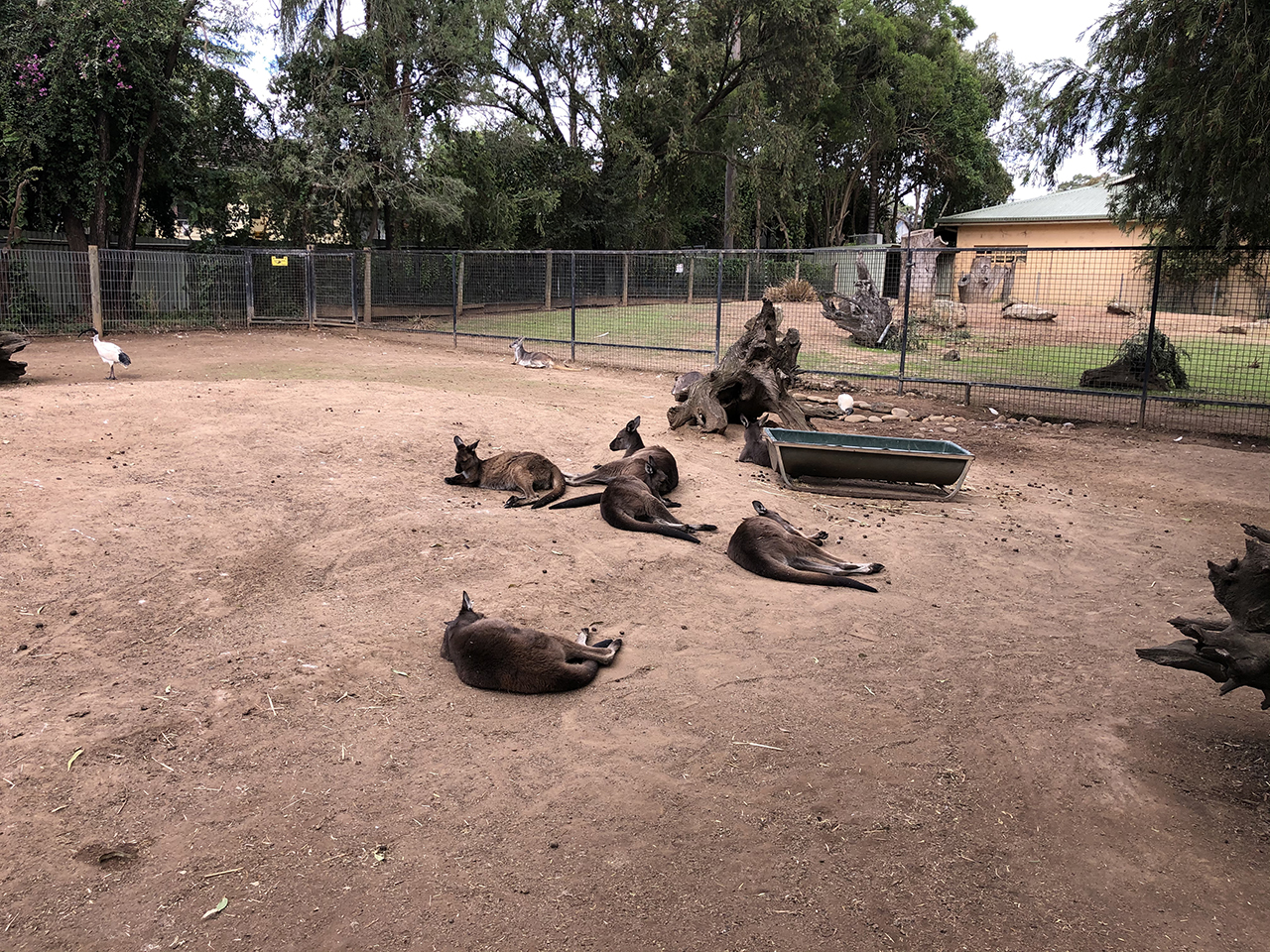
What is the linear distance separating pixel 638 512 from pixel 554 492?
0.87 meters

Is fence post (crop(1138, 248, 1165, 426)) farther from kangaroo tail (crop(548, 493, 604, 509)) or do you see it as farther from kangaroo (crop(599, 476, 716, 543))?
kangaroo tail (crop(548, 493, 604, 509))

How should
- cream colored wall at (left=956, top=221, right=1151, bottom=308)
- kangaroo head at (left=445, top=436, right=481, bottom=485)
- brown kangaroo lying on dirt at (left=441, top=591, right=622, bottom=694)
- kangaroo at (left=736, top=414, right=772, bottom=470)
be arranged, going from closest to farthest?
brown kangaroo lying on dirt at (left=441, top=591, right=622, bottom=694), kangaroo head at (left=445, top=436, right=481, bottom=485), kangaroo at (left=736, top=414, right=772, bottom=470), cream colored wall at (left=956, top=221, right=1151, bottom=308)

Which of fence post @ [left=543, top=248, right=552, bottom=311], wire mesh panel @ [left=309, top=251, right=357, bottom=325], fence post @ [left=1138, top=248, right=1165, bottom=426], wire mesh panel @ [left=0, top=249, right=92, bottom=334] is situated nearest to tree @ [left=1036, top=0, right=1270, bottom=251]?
fence post @ [left=1138, top=248, right=1165, bottom=426]

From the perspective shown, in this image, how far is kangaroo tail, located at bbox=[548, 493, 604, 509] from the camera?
21.6 ft

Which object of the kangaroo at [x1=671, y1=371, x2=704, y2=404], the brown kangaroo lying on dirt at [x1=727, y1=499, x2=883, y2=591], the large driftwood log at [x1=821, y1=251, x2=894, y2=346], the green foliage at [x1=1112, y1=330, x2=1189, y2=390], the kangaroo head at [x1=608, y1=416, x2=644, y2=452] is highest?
the large driftwood log at [x1=821, y1=251, x2=894, y2=346]

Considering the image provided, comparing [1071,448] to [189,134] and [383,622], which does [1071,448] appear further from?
[189,134]

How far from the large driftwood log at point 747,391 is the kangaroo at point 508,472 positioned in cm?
289

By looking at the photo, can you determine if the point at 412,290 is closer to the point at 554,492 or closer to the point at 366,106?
the point at 366,106

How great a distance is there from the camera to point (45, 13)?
16.4 metres

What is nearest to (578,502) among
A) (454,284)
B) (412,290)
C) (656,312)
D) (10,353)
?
(10,353)

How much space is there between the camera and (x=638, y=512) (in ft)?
20.6

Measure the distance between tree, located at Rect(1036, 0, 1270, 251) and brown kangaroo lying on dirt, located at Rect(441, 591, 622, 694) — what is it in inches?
349

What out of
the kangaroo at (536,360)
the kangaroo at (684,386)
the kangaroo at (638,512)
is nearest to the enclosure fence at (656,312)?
the kangaroo at (536,360)

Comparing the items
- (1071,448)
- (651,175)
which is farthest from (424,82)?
(1071,448)
